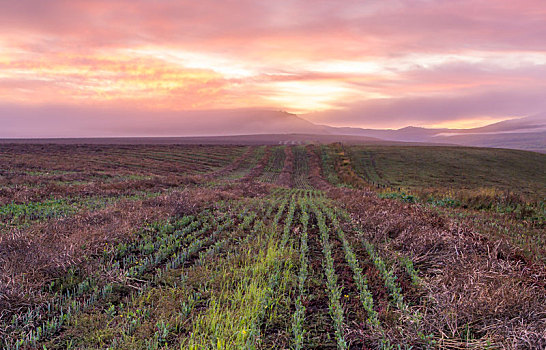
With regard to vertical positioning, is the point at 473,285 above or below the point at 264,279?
above

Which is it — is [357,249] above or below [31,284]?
below

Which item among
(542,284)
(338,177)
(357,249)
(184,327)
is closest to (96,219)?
(184,327)

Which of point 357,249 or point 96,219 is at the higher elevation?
point 96,219

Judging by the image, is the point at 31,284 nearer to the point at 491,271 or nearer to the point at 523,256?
the point at 491,271

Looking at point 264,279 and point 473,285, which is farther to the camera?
point 264,279

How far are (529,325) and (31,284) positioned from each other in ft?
28.9

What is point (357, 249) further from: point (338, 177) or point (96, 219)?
point (338, 177)

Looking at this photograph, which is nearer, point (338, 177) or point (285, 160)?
point (338, 177)

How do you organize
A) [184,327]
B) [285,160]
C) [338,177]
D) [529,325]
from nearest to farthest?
[529,325], [184,327], [338,177], [285,160]

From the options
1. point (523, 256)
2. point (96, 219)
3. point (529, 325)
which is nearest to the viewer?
point (529, 325)

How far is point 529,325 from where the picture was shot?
→ 424cm

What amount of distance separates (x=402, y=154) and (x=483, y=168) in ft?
48.7

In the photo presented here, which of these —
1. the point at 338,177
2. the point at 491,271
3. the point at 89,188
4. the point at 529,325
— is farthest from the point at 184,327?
the point at 338,177

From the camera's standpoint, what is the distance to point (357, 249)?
8555 mm
